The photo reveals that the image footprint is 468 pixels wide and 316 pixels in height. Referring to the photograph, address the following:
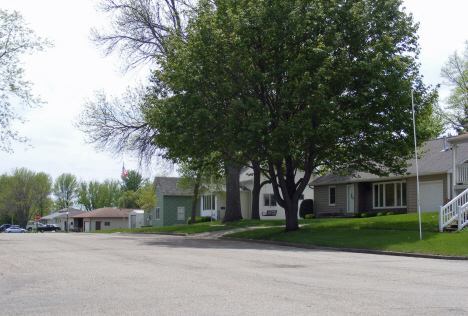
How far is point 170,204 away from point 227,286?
1872 inches

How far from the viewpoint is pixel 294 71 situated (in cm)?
1881

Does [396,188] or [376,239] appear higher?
[396,188]

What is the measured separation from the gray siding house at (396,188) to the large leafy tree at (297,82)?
6.57 m

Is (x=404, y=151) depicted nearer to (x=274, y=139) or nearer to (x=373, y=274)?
(x=274, y=139)

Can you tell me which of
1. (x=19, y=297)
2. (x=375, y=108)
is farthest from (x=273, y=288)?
(x=375, y=108)

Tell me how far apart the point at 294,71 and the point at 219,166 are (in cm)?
751

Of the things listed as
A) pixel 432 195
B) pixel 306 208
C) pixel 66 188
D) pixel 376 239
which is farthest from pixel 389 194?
pixel 66 188

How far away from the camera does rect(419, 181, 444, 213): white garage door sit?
1134 inches

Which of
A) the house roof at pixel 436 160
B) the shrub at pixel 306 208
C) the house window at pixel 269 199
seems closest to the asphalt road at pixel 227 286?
the house roof at pixel 436 160

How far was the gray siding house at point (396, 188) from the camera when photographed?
28.8 m

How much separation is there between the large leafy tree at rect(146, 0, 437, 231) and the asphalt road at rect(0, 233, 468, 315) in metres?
7.43

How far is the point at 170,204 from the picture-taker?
5534 cm

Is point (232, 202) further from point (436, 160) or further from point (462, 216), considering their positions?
point (462, 216)

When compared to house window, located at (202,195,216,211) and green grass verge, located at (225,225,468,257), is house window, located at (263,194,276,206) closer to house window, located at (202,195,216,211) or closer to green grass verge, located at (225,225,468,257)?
house window, located at (202,195,216,211)
